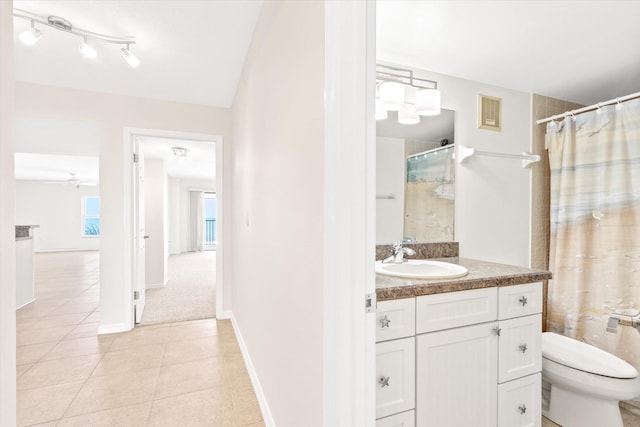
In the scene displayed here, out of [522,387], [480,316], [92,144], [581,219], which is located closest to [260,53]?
[480,316]

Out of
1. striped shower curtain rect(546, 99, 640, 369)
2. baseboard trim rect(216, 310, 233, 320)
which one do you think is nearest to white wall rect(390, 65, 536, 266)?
striped shower curtain rect(546, 99, 640, 369)

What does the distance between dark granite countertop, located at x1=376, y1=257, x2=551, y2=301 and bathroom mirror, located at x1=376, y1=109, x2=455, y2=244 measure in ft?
1.83

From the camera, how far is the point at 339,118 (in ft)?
2.72

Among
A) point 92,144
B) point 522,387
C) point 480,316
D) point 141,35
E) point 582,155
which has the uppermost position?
point 141,35

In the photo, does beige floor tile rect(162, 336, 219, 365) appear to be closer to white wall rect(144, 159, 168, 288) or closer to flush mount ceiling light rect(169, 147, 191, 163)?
white wall rect(144, 159, 168, 288)

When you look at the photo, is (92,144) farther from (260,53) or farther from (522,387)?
(522,387)

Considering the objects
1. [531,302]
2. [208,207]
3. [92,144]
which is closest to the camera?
[531,302]

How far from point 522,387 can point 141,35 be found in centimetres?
301

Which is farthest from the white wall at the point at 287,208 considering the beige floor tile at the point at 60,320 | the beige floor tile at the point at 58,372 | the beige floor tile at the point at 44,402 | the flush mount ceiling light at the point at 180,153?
the flush mount ceiling light at the point at 180,153

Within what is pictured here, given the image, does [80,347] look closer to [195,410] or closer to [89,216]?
[195,410]

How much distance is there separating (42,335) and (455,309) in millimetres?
3582

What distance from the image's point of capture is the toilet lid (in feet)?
4.92

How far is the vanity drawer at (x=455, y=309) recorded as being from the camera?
4.02 ft

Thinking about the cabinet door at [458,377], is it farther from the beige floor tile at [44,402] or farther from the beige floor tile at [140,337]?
the beige floor tile at [140,337]
